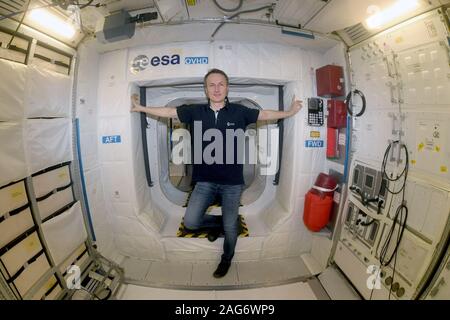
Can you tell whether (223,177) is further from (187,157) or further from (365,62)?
(365,62)

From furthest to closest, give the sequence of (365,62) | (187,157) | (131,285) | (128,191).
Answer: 1. (187,157)
2. (128,191)
3. (131,285)
4. (365,62)

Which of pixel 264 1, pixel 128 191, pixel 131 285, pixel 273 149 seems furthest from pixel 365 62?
pixel 131 285

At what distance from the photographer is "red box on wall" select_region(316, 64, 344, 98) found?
2354 mm

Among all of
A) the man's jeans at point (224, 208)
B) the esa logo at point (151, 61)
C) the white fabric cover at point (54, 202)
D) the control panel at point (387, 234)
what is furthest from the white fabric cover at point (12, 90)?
the control panel at point (387, 234)

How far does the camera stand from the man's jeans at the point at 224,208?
2.35 metres

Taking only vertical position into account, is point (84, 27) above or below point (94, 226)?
above

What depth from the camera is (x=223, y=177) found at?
7.52 feet

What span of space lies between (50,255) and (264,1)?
3285 mm

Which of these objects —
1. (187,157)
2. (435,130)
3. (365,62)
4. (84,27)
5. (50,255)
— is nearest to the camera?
(435,130)

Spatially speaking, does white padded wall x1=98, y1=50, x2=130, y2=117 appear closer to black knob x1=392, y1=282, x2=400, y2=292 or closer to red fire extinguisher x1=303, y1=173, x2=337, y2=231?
red fire extinguisher x1=303, y1=173, x2=337, y2=231

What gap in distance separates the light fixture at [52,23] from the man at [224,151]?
33.7 inches

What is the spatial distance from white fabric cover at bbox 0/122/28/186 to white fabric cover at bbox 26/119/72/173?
0.06 meters

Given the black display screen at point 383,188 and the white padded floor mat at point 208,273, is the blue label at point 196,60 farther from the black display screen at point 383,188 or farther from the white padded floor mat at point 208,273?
the white padded floor mat at point 208,273

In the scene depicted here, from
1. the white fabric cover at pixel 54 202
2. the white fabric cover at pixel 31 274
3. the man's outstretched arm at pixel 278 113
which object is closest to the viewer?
the white fabric cover at pixel 31 274
